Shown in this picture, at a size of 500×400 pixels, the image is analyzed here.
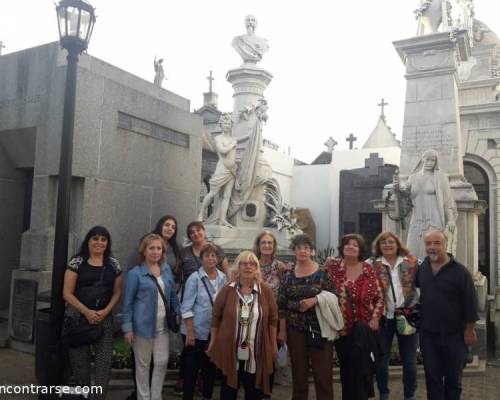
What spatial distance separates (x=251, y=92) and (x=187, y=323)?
7395 millimetres

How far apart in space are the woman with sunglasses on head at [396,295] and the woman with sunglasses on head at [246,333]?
1.20m

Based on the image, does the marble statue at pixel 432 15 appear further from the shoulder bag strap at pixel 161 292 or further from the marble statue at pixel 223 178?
the shoulder bag strap at pixel 161 292

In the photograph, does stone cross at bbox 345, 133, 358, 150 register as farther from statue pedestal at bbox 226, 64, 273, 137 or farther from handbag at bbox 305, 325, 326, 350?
handbag at bbox 305, 325, 326, 350

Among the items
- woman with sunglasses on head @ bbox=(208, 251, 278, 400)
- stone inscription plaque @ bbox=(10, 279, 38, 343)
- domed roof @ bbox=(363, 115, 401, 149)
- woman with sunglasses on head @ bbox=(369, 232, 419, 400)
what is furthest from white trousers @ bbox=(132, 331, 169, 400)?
domed roof @ bbox=(363, 115, 401, 149)

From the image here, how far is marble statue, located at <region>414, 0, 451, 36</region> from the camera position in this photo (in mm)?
9555

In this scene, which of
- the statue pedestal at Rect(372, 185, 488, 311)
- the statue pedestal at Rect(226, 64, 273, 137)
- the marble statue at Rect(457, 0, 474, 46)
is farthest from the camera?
the marble statue at Rect(457, 0, 474, 46)

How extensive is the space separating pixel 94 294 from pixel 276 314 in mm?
1607

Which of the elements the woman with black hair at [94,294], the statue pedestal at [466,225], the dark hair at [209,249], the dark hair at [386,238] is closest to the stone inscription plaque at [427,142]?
the statue pedestal at [466,225]

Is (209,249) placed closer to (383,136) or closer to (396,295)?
(396,295)

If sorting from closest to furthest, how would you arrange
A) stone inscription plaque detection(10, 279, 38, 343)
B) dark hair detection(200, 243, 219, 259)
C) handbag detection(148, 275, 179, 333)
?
handbag detection(148, 275, 179, 333) < dark hair detection(200, 243, 219, 259) < stone inscription plaque detection(10, 279, 38, 343)

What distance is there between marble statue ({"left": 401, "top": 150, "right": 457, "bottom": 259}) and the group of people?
337cm

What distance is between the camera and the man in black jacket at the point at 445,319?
3.89 metres

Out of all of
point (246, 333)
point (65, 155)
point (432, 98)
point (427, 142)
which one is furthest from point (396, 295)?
point (432, 98)

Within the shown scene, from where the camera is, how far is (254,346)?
3871 mm
